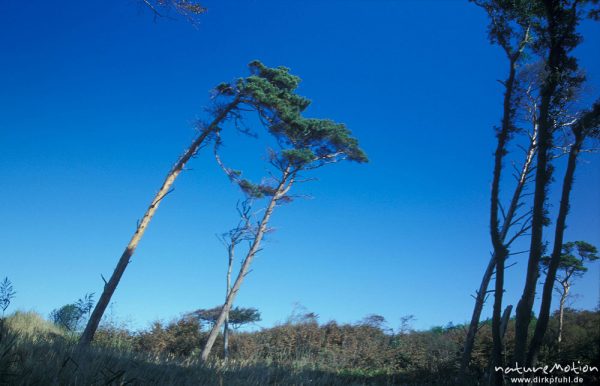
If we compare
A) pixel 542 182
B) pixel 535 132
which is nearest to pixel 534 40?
pixel 542 182

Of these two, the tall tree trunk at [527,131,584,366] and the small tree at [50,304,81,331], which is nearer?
the tall tree trunk at [527,131,584,366]

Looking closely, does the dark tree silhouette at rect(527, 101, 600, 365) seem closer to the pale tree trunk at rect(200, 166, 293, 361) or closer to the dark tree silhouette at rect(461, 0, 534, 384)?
the dark tree silhouette at rect(461, 0, 534, 384)

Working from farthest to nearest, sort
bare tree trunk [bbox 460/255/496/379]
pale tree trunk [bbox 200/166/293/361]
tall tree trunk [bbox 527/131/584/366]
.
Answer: pale tree trunk [bbox 200/166/293/361], bare tree trunk [bbox 460/255/496/379], tall tree trunk [bbox 527/131/584/366]

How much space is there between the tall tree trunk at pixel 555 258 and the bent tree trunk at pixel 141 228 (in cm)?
1076

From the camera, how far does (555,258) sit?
6668mm

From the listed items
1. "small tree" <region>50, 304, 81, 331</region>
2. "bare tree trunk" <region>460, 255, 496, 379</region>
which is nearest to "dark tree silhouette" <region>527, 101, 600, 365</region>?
"bare tree trunk" <region>460, 255, 496, 379</region>

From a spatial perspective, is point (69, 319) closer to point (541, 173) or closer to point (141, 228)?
point (141, 228)

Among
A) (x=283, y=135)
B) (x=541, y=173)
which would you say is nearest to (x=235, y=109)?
(x=283, y=135)

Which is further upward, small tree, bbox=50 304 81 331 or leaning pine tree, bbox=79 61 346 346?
leaning pine tree, bbox=79 61 346 346

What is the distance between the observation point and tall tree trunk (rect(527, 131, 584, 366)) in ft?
20.6

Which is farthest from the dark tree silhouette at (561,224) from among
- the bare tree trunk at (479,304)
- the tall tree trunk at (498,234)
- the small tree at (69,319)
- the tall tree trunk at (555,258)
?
the small tree at (69,319)

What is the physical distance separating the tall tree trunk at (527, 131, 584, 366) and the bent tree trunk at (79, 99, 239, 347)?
10.8 metres

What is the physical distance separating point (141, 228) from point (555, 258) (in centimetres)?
1181

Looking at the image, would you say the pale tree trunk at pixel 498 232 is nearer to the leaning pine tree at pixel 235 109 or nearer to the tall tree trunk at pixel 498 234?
the tall tree trunk at pixel 498 234
